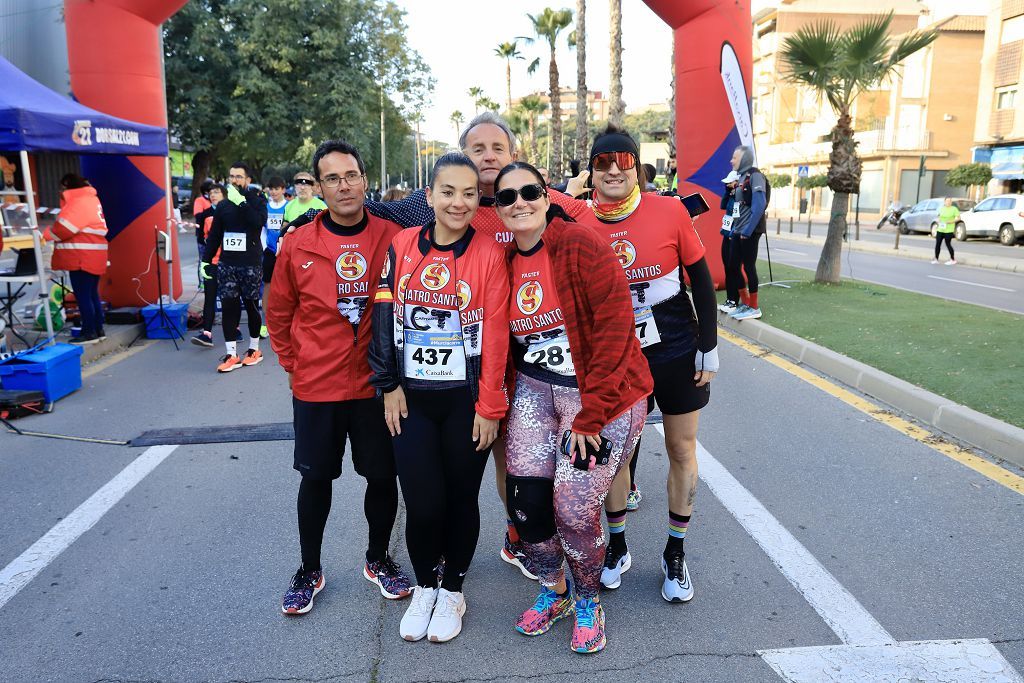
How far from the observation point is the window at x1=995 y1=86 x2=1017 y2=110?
3612cm

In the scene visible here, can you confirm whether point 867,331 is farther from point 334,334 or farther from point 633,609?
point 334,334

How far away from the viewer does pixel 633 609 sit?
3.31 m

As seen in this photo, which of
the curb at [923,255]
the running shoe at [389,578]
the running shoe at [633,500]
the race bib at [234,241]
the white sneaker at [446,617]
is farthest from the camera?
the curb at [923,255]

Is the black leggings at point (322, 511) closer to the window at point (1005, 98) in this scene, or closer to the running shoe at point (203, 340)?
the running shoe at point (203, 340)

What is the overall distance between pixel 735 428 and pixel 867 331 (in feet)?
12.2

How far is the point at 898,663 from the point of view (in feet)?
9.39

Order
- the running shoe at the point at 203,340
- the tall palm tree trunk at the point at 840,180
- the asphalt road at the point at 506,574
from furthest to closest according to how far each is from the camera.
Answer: the tall palm tree trunk at the point at 840,180 < the running shoe at the point at 203,340 < the asphalt road at the point at 506,574

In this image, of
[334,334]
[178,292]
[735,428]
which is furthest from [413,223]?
[178,292]

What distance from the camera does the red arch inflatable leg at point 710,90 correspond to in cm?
1127

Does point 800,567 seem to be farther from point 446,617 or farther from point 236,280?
point 236,280

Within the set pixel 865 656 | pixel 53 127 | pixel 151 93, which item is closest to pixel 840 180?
pixel 151 93

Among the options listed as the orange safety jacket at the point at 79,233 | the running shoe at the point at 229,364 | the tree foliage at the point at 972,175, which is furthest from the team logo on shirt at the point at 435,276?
the tree foliage at the point at 972,175

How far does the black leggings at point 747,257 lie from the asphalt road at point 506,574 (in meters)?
4.37

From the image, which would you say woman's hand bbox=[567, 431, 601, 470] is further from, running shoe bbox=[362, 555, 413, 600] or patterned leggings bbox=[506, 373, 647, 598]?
running shoe bbox=[362, 555, 413, 600]
